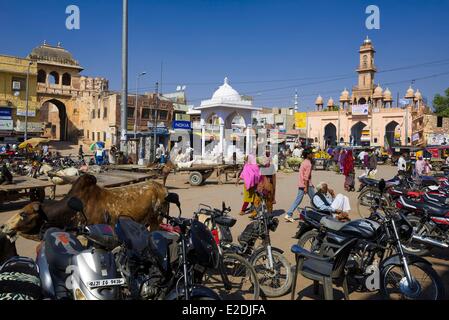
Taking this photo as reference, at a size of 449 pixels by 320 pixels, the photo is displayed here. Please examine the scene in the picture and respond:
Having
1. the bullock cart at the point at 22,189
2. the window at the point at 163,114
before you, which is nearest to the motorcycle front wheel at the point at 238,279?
the bullock cart at the point at 22,189

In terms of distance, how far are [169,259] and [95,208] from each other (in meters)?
2.59

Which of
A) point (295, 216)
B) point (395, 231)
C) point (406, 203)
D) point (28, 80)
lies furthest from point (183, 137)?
point (395, 231)

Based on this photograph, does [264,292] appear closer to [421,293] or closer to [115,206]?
[421,293]

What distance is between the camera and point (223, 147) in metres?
28.7

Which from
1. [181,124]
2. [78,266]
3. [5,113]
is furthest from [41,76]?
[78,266]

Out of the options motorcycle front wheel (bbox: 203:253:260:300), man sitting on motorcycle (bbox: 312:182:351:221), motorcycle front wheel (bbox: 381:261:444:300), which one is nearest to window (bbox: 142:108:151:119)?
man sitting on motorcycle (bbox: 312:182:351:221)

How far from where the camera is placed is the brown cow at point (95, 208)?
5.10 m

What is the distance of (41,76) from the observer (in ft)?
145

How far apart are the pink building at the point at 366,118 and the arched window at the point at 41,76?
1477 inches

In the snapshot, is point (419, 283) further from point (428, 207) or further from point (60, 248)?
point (60, 248)

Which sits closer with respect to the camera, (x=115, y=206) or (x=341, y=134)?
(x=115, y=206)

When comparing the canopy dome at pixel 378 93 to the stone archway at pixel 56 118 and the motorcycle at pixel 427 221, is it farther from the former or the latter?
the motorcycle at pixel 427 221

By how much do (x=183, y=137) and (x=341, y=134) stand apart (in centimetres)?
3036

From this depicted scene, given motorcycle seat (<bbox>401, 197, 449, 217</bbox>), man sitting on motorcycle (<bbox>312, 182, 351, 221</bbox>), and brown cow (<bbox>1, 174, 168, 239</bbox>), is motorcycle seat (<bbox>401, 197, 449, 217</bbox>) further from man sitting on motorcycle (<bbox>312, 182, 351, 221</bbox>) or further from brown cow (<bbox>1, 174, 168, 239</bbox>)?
brown cow (<bbox>1, 174, 168, 239</bbox>)
